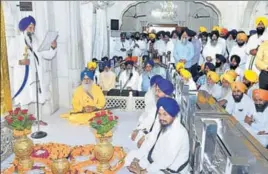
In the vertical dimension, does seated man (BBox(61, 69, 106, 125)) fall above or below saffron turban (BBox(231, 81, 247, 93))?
below

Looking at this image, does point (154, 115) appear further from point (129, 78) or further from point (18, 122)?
point (129, 78)

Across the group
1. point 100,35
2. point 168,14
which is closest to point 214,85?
point 100,35

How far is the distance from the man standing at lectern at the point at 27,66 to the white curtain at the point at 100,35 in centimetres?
261

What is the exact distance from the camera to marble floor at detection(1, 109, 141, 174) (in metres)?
3.74

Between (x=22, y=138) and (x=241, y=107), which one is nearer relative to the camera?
(x=22, y=138)

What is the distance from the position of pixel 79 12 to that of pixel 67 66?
3.67 ft

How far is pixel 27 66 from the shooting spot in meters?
3.99

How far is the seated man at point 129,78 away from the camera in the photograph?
222 inches

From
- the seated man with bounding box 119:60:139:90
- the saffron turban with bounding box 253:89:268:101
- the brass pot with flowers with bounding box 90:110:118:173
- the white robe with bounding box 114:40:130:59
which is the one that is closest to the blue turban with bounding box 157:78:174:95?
the brass pot with flowers with bounding box 90:110:118:173

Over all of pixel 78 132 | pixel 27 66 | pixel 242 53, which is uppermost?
pixel 242 53

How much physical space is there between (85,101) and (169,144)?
2462 mm

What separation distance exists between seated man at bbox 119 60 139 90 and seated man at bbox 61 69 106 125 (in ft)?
3.43

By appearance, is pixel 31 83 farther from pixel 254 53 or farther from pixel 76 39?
pixel 254 53

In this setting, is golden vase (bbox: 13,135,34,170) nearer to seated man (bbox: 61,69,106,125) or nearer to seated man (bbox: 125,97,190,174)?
seated man (bbox: 125,97,190,174)
